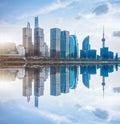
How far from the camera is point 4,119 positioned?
7.93 m

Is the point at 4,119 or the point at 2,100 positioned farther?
the point at 2,100

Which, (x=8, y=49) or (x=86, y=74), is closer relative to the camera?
(x=86, y=74)

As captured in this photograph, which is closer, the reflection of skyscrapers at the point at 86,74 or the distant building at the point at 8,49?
the reflection of skyscrapers at the point at 86,74

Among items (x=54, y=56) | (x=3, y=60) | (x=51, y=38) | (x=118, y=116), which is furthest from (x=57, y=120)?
(x=51, y=38)

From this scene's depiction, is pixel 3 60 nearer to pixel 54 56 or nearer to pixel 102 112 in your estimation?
pixel 54 56

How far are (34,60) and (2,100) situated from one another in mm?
106551

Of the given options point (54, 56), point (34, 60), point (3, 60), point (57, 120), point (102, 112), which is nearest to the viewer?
point (57, 120)

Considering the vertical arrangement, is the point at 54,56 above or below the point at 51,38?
below

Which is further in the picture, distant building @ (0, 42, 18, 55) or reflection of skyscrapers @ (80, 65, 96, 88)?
distant building @ (0, 42, 18, 55)

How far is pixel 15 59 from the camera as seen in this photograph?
108 meters

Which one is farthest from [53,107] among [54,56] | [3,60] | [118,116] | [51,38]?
[51,38]

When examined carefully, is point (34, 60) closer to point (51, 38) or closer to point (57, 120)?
point (51, 38)

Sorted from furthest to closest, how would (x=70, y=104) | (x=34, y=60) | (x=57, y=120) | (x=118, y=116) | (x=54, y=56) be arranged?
(x=54, y=56)
(x=34, y=60)
(x=70, y=104)
(x=118, y=116)
(x=57, y=120)

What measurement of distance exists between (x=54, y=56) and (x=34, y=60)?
22.7 metres
